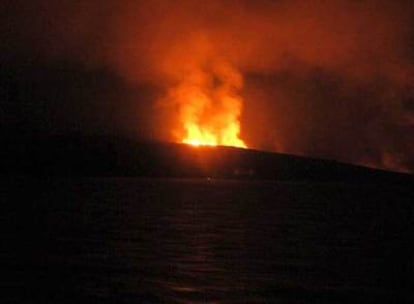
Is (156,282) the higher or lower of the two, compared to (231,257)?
lower

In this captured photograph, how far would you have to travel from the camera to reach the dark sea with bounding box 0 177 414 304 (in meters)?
22.0

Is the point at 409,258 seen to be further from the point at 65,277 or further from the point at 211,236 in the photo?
the point at 65,277

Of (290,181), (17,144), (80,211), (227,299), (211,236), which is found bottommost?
(227,299)

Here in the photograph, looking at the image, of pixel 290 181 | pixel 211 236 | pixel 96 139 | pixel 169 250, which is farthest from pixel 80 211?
pixel 96 139

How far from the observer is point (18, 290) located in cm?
2164

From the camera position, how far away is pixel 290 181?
131m

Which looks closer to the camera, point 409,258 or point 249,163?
point 409,258

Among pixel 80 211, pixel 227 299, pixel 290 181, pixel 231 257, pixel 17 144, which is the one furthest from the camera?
pixel 17 144

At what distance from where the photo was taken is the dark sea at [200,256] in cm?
2198

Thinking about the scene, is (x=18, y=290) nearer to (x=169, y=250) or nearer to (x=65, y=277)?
(x=65, y=277)

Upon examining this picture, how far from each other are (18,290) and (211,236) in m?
15.5

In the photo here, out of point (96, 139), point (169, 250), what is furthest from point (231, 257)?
point (96, 139)

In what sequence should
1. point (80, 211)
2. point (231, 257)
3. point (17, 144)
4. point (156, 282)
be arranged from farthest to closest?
1. point (17, 144)
2. point (80, 211)
3. point (231, 257)
4. point (156, 282)

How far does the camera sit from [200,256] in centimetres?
2931
